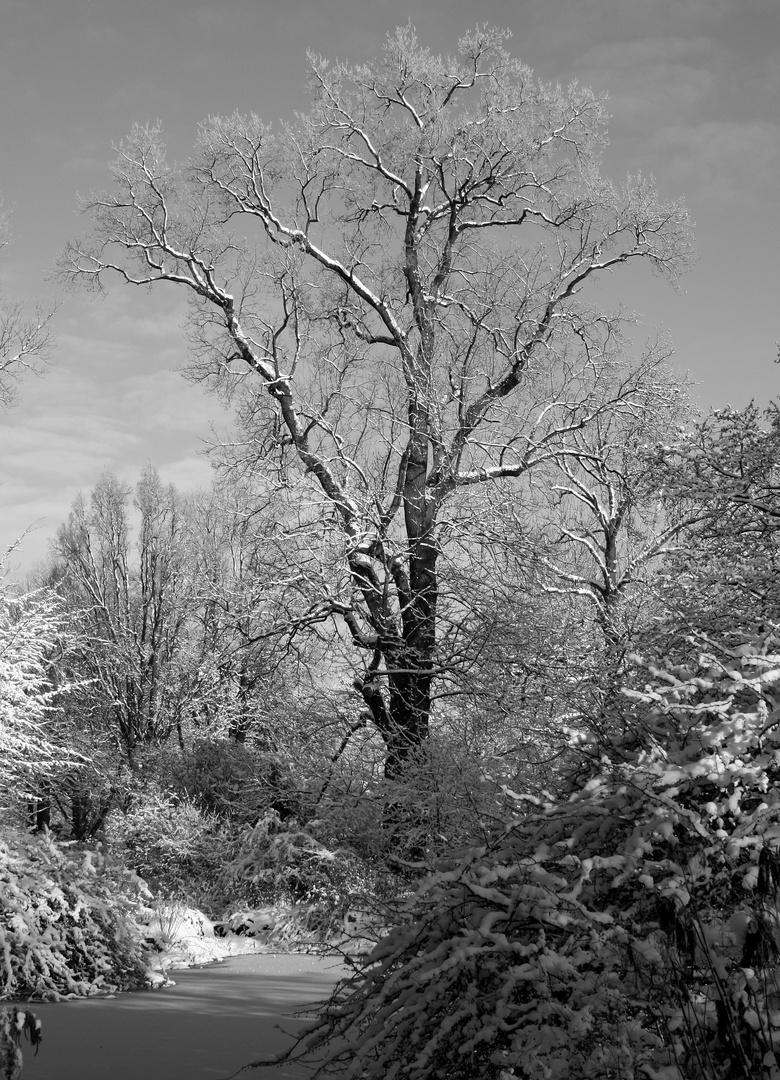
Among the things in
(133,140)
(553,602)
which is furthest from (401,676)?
(133,140)

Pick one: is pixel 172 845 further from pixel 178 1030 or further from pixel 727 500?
pixel 727 500

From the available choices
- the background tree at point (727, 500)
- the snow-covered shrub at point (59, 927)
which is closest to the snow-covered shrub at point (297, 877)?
the snow-covered shrub at point (59, 927)

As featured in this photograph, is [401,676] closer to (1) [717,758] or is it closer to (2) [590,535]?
(2) [590,535]

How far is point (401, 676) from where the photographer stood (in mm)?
13117

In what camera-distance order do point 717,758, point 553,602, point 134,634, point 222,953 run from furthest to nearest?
point 134,634 → point 553,602 → point 222,953 → point 717,758

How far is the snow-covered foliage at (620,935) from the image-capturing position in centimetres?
255

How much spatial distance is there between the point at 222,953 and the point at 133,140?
36.6ft

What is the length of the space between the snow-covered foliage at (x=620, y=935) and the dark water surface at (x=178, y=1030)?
173 cm

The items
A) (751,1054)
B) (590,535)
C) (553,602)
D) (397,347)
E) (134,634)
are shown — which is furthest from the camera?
(134,634)

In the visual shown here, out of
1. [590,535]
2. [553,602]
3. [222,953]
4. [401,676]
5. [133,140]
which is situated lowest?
[222,953]

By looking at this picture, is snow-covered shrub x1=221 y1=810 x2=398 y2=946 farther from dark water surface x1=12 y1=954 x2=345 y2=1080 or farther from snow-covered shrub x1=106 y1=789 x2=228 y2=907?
dark water surface x1=12 y1=954 x2=345 y2=1080

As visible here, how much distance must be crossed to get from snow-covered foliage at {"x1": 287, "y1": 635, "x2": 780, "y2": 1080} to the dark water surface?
173 cm

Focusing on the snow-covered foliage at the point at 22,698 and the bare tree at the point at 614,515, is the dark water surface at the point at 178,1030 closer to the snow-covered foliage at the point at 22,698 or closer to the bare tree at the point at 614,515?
the bare tree at the point at 614,515

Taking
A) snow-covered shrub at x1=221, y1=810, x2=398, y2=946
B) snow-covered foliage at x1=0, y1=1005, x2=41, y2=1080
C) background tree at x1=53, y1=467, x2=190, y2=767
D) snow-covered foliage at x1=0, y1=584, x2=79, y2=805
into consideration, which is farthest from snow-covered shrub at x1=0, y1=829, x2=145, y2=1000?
background tree at x1=53, y1=467, x2=190, y2=767
